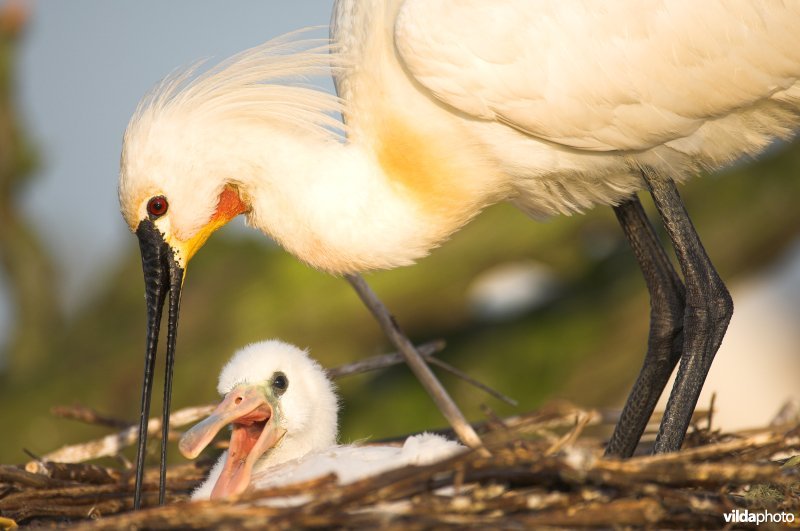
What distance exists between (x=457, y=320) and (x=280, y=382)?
4.63 meters

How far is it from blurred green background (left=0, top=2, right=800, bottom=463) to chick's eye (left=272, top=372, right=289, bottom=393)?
11.0 ft

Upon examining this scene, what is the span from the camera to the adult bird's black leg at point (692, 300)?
215 inches

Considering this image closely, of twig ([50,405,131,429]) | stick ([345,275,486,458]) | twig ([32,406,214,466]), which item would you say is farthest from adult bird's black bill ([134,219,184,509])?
stick ([345,275,486,458])

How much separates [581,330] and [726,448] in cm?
520

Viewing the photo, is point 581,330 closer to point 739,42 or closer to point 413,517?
point 739,42

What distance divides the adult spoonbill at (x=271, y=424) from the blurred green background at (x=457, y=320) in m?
3.22

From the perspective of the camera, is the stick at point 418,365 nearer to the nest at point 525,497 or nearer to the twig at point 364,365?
the twig at point 364,365

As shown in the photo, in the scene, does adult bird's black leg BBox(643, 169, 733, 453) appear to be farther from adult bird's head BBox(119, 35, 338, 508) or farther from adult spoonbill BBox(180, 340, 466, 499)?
adult bird's head BBox(119, 35, 338, 508)

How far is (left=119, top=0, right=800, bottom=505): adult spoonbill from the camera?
504 cm

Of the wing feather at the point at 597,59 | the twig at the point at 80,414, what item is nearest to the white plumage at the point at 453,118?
the wing feather at the point at 597,59

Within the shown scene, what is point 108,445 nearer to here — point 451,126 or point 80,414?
point 80,414

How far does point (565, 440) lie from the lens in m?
4.34

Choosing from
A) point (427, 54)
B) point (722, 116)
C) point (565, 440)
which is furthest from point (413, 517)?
point (722, 116)

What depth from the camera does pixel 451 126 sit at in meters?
5.23
